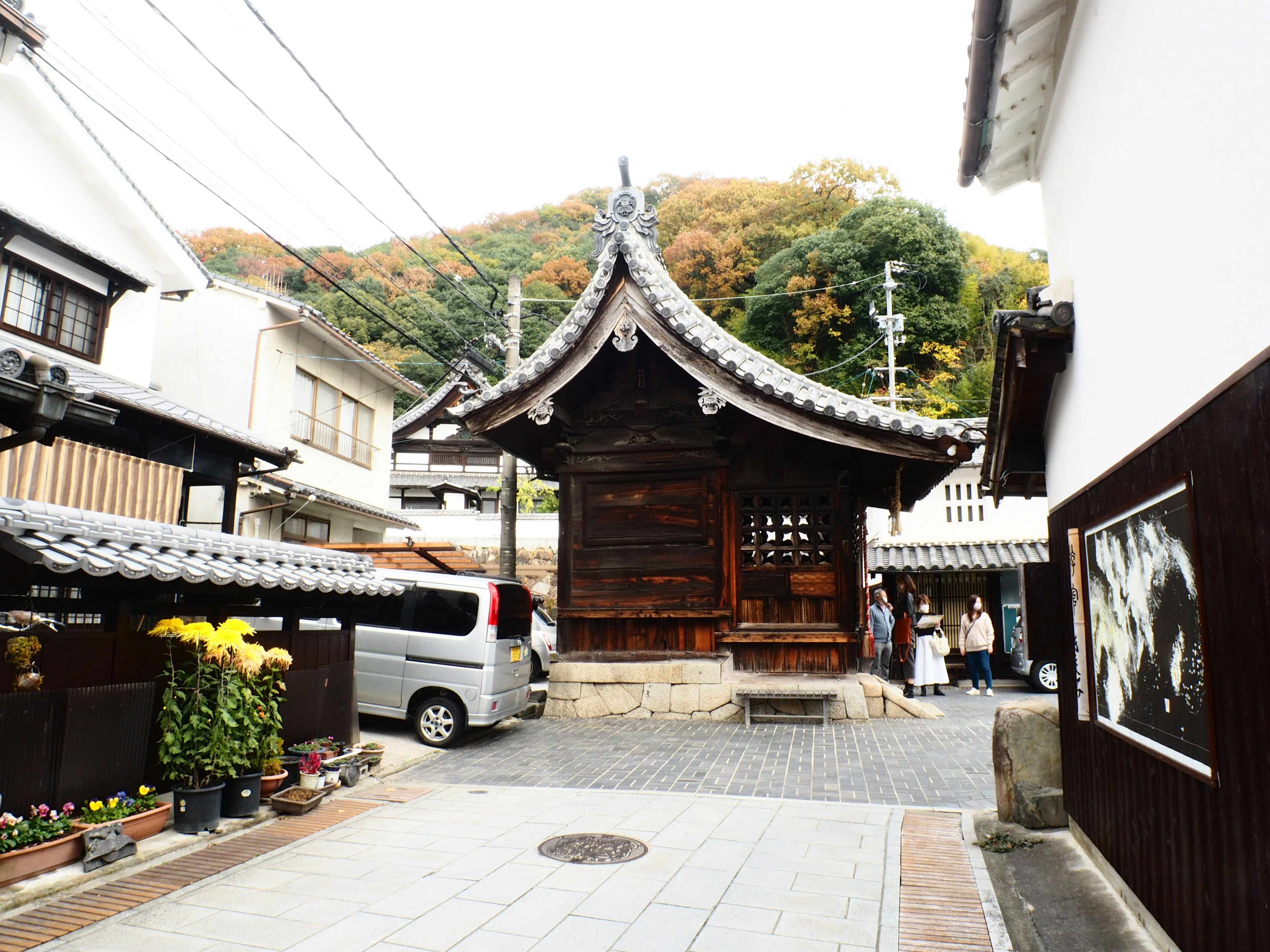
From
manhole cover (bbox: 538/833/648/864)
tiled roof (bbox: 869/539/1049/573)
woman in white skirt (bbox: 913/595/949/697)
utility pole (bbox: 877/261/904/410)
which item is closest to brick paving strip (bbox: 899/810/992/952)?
manhole cover (bbox: 538/833/648/864)

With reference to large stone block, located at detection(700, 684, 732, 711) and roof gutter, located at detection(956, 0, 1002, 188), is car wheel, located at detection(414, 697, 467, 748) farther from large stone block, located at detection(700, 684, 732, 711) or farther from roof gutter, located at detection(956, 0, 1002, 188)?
roof gutter, located at detection(956, 0, 1002, 188)

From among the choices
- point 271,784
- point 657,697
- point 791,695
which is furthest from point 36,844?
point 791,695

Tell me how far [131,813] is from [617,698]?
24.0ft

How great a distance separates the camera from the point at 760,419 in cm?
1212

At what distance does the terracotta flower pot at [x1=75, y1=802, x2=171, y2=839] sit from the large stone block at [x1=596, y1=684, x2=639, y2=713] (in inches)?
268

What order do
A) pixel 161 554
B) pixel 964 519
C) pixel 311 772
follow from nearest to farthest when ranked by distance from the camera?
pixel 161 554 → pixel 311 772 → pixel 964 519

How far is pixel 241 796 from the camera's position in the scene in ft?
23.5

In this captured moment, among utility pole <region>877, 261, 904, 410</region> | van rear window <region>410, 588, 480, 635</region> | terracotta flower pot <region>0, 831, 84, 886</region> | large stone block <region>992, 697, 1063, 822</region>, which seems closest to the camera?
terracotta flower pot <region>0, 831, 84, 886</region>

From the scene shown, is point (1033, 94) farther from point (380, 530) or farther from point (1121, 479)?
point (380, 530)

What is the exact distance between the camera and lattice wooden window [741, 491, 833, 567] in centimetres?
1236

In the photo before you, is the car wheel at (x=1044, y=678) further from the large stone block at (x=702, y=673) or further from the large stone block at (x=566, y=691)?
the large stone block at (x=566, y=691)

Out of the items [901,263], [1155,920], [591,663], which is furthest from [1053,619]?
[901,263]

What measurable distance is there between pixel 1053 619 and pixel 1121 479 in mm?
1928

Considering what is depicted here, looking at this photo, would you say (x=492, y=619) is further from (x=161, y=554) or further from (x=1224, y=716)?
(x=1224, y=716)
